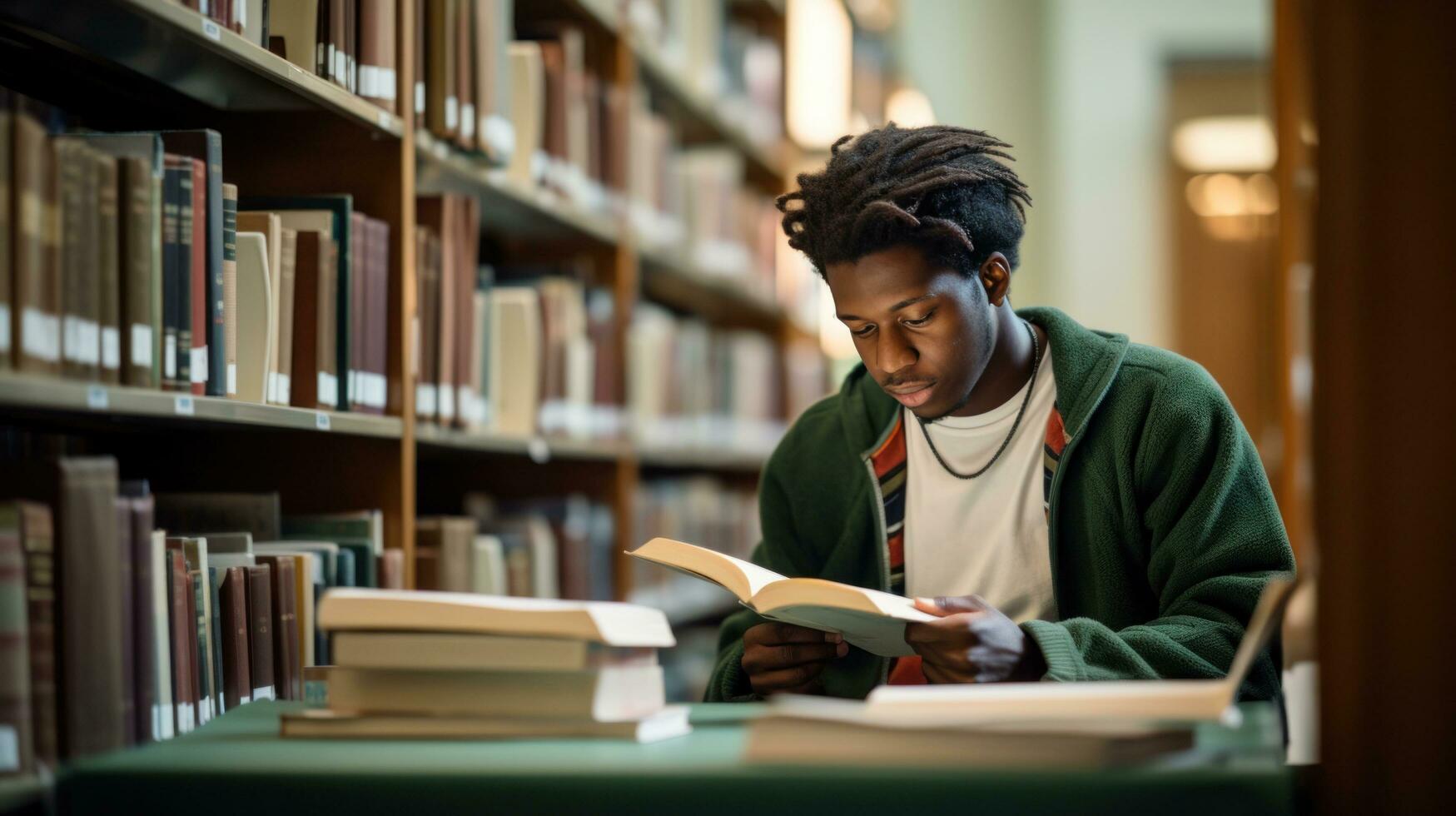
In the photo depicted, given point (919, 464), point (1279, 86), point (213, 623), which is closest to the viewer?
point (1279, 86)

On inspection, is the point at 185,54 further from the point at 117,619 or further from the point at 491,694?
the point at 491,694

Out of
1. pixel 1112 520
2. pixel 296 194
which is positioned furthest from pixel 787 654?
pixel 296 194

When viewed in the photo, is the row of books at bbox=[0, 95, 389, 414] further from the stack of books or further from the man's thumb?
the man's thumb

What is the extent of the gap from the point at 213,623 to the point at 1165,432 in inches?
42.3

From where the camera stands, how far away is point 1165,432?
1.48m

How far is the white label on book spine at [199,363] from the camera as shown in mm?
1464

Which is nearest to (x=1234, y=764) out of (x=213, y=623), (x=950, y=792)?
(x=950, y=792)

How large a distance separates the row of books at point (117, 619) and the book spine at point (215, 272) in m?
0.19

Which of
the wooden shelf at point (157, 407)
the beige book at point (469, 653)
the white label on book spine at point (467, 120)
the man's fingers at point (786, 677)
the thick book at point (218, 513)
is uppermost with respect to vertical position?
the white label on book spine at point (467, 120)

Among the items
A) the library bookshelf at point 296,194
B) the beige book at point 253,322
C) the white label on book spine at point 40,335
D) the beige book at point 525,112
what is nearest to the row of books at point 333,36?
the library bookshelf at point 296,194

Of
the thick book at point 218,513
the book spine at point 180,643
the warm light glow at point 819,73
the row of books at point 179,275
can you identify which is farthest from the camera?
the warm light glow at point 819,73

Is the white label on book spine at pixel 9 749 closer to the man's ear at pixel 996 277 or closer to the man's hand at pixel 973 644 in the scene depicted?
the man's hand at pixel 973 644

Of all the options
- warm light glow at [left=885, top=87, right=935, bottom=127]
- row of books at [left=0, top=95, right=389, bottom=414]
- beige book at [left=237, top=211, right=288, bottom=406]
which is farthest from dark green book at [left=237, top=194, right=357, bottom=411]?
warm light glow at [left=885, top=87, right=935, bottom=127]

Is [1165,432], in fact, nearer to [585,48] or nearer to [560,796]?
[560,796]
